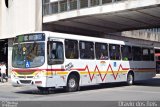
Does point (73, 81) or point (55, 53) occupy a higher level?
point (55, 53)

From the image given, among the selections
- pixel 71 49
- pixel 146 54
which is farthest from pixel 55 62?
pixel 146 54

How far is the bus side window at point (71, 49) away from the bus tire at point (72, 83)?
3.49 feet

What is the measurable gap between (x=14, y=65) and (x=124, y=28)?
679 inches

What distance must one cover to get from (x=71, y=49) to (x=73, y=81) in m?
1.71

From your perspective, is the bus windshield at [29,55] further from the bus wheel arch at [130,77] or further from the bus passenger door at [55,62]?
the bus wheel arch at [130,77]

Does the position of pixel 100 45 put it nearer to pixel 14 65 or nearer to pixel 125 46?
pixel 125 46

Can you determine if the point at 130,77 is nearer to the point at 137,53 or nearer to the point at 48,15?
the point at 137,53

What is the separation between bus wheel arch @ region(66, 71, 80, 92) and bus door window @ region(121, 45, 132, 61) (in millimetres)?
5268

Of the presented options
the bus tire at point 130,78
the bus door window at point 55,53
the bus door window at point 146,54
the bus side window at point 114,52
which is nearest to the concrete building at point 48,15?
the bus door window at point 146,54

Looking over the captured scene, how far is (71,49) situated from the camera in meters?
20.0

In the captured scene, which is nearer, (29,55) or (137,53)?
(29,55)

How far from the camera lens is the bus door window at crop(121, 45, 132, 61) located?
24761mm

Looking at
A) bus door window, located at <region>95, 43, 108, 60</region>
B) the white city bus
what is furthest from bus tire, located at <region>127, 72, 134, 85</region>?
bus door window, located at <region>95, 43, 108, 60</region>

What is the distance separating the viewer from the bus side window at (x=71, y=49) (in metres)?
19.7
